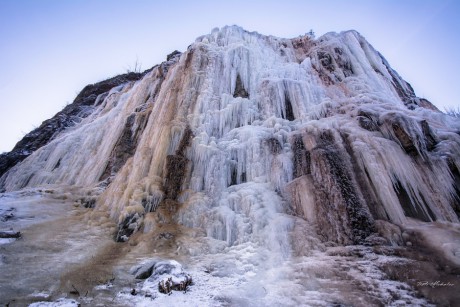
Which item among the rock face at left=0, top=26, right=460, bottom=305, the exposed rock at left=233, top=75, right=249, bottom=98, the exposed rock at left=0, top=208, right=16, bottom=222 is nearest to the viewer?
the rock face at left=0, top=26, right=460, bottom=305

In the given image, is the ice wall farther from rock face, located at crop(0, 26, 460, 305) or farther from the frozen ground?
the frozen ground

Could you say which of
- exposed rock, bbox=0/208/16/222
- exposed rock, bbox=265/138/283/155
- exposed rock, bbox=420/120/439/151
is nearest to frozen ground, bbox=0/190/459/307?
exposed rock, bbox=0/208/16/222

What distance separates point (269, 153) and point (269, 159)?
21 cm

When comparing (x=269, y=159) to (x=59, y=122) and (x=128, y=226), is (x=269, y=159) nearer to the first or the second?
(x=128, y=226)

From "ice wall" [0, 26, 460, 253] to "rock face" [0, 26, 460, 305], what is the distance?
0.04 meters

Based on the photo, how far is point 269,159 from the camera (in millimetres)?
8898

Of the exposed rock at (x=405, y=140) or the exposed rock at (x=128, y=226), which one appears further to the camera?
the exposed rock at (x=405, y=140)

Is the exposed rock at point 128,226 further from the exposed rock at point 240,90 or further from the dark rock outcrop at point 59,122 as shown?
the dark rock outcrop at point 59,122

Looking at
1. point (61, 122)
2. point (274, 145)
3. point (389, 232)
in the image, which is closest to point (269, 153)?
point (274, 145)

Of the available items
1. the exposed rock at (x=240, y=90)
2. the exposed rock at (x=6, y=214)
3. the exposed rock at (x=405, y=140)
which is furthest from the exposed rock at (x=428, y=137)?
the exposed rock at (x=6, y=214)

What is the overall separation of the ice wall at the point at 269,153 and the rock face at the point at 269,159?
0.12ft

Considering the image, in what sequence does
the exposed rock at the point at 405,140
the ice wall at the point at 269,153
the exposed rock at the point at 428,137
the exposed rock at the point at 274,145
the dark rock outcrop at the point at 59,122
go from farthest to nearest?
the dark rock outcrop at the point at 59,122, the exposed rock at the point at 274,145, the exposed rock at the point at 428,137, the exposed rock at the point at 405,140, the ice wall at the point at 269,153

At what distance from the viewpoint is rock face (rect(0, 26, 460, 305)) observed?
673cm

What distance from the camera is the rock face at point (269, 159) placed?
673cm
